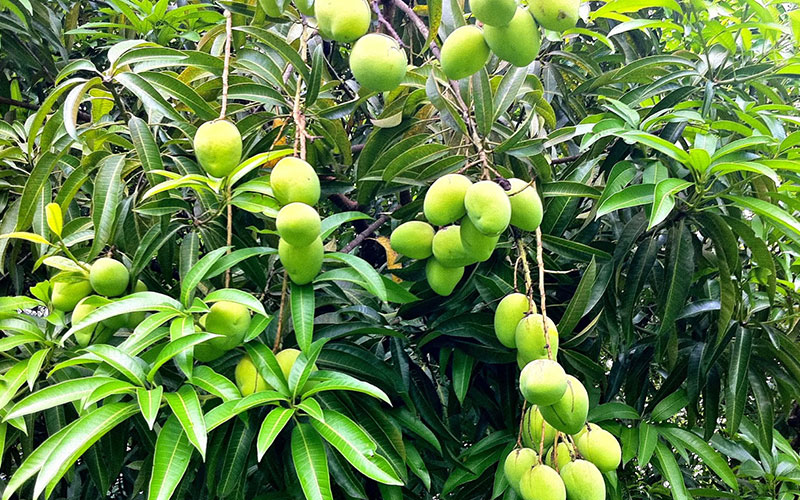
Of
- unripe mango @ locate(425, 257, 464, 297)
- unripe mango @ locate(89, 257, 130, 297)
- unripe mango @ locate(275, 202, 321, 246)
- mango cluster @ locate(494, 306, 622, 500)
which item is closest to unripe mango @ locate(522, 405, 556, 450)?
mango cluster @ locate(494, 306, 622, 500)

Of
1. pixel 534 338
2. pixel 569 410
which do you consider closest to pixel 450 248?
pixel 534 338

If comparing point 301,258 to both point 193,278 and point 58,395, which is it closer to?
point 193,278

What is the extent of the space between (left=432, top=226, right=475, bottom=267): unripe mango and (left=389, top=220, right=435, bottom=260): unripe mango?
4cm

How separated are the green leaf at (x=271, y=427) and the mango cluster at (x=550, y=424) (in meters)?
0.32

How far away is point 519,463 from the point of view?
0.93 metres

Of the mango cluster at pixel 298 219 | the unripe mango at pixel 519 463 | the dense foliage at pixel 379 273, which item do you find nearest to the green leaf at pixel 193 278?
the dense foliage at pixel 379 273

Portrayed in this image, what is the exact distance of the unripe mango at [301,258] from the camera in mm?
904

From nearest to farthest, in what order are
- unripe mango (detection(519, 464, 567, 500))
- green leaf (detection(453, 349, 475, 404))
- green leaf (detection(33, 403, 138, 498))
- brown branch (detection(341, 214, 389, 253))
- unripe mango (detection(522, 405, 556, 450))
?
green leaf (detection(33, 403, 138, 498)) → unripe mango (detection(519, 464, 567, 500)) → unripe mango (detection(522, 405, 556, 450)) → green leaf (detection(453, 349, 475, 404)) → brown branch (detection(341, 214, 389, 253))

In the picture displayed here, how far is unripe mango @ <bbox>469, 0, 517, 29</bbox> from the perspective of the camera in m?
0.79

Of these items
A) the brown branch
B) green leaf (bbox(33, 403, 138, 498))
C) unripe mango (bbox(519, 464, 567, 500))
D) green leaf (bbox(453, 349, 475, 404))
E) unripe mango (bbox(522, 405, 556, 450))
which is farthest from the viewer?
the brown branch

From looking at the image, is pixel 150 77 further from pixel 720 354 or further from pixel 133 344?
pixel 720 354

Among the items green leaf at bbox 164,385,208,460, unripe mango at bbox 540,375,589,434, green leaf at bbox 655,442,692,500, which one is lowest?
green leaf at bbox 655,442,692,500

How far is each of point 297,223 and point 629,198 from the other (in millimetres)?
550

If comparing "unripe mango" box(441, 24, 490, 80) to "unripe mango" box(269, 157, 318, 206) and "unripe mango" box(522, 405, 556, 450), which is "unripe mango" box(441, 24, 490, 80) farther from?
"unripe mango" box(522, 405, 556, 450)
